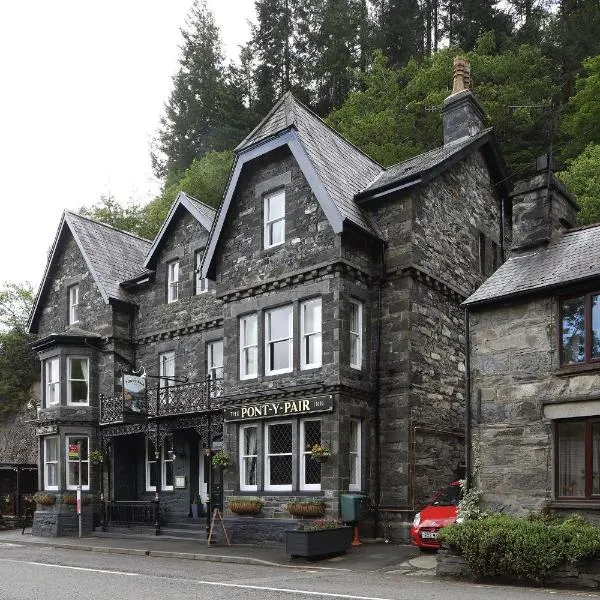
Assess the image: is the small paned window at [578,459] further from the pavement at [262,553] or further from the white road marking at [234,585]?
the white road marking at [234,585]

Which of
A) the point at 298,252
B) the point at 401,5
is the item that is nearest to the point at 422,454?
the point at 298,252

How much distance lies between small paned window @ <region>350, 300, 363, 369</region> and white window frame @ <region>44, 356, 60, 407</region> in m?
13.2

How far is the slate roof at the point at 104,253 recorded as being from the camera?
29.7m

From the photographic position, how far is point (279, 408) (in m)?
20.9

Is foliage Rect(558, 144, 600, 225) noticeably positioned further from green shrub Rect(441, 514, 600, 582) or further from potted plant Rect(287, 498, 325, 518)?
green shrub Rect(441, 514, 600, 582)

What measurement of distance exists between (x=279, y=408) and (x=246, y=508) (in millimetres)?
2904

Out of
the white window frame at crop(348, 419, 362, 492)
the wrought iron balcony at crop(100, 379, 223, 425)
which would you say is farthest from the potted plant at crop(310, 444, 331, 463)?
the wrought iron balcony at crop(100, 379, 223, 425)

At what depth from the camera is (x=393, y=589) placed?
12.3 m

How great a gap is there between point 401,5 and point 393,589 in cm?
4412

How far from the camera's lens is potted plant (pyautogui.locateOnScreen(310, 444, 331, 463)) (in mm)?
19453

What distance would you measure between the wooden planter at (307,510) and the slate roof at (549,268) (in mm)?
6591

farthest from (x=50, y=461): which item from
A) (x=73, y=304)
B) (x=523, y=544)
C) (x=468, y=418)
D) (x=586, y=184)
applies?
(x=586, y=184)

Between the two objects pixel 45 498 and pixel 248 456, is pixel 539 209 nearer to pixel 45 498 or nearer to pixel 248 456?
pixel 248 456

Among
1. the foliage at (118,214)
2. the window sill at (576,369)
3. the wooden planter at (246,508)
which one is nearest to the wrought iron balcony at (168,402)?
the wooden planter at (246,508)
